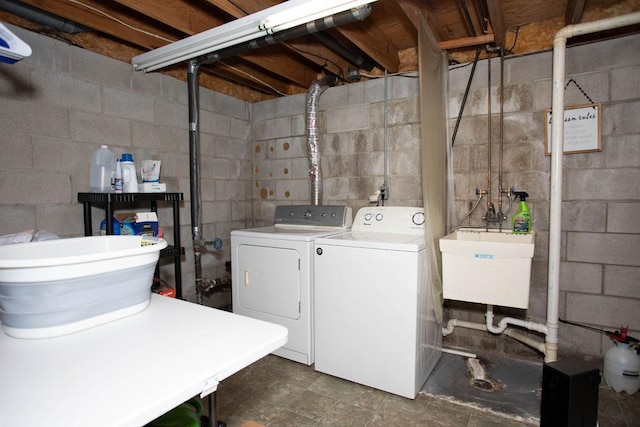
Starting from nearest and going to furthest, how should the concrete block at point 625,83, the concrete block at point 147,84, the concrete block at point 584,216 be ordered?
the concrete block at point 625,83 → the concrete block at point 584,216 → the concrete block at point 147,84

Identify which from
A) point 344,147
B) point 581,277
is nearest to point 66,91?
point 344,147

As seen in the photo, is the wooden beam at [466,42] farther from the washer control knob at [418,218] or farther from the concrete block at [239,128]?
the concrete block at [239,128]

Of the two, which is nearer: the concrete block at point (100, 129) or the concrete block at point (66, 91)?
the concrete block at point (66, 91)

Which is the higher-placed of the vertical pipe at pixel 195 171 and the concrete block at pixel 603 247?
the vertical pipe at pixel 195 171

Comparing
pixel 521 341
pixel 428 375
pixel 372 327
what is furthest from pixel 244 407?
pixel 521 341

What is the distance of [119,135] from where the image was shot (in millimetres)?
2506

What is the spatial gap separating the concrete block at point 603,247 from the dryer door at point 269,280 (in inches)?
72.1

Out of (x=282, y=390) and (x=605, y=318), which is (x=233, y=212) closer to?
(x=282, y=390)

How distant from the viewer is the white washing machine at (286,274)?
91.2 inches

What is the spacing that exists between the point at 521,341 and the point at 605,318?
52 centimetres

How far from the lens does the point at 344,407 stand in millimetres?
1954

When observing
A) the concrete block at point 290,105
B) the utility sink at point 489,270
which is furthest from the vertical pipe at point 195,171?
the utility sink at point 489,270

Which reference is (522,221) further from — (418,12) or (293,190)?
(293,190)

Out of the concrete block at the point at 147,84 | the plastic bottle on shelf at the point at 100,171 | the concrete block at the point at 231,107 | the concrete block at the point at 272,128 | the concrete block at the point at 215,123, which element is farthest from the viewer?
the concrete block at the point at 272,128
